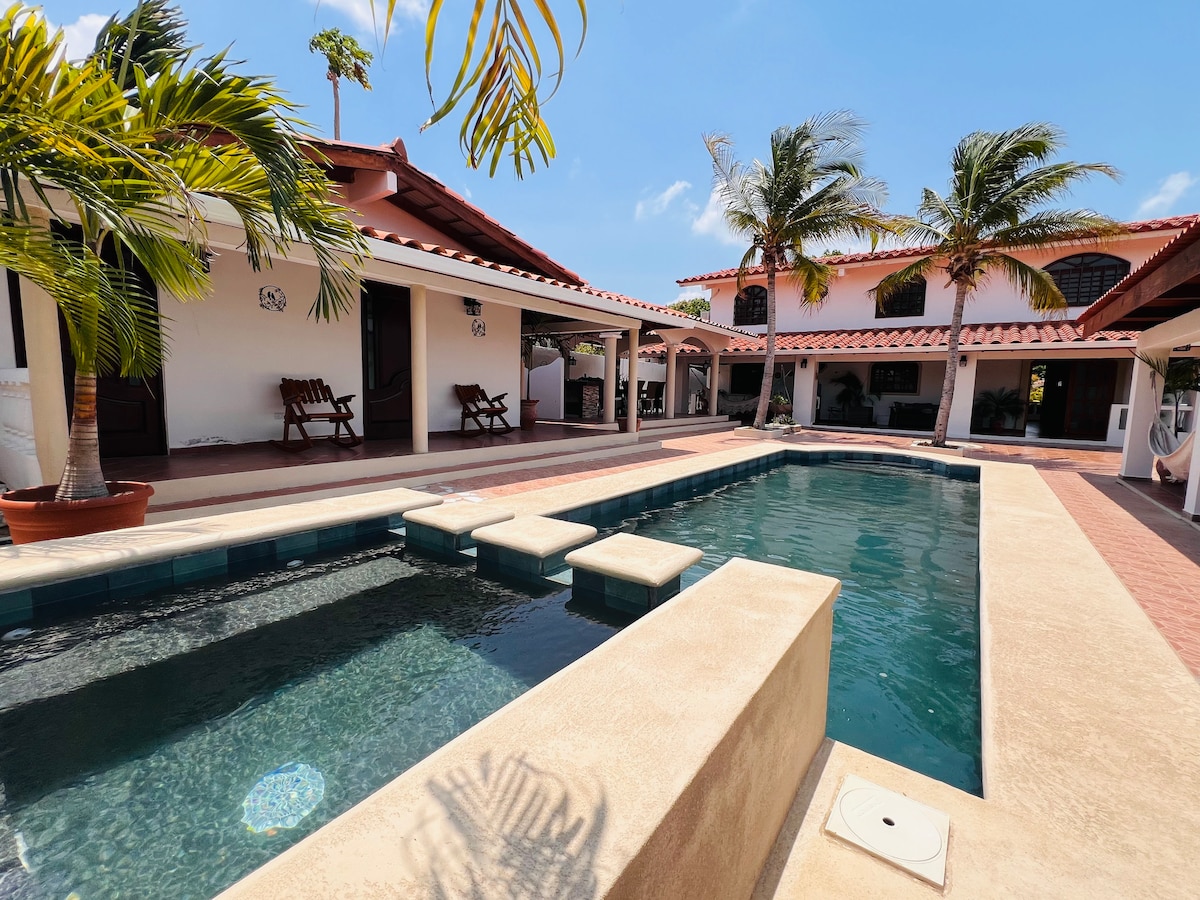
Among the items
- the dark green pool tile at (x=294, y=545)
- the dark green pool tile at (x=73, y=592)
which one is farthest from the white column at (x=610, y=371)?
the dark green pool tile at (x=73, y=592)

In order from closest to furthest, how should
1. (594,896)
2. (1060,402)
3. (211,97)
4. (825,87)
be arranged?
(594,896) → (211,97) → (825,87) → (1060,402)

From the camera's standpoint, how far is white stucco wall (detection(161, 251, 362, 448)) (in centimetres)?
719

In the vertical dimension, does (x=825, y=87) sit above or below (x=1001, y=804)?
above

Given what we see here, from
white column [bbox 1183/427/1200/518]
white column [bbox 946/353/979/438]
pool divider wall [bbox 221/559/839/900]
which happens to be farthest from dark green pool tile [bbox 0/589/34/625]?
white column [bbox 946/353/979/438]

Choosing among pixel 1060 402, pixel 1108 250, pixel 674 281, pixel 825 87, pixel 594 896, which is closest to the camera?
pixel 594 896

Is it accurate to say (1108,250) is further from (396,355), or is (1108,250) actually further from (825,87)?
(396,355)

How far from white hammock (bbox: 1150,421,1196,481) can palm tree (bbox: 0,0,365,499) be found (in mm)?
11480

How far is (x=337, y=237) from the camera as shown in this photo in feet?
15.4

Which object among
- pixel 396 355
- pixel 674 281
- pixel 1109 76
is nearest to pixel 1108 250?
pixel 1109 76

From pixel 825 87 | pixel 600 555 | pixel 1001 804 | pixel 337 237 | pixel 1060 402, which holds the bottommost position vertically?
pixel 1001 804

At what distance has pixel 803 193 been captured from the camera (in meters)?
13.7

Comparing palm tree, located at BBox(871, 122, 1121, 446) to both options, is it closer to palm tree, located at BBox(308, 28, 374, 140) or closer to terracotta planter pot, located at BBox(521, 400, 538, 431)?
terracotta planter pot, located at BBox(521, 400, 538, 431)

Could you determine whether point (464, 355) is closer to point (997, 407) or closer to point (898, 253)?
point (898, 253)

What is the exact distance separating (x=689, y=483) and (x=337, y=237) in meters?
5.75
